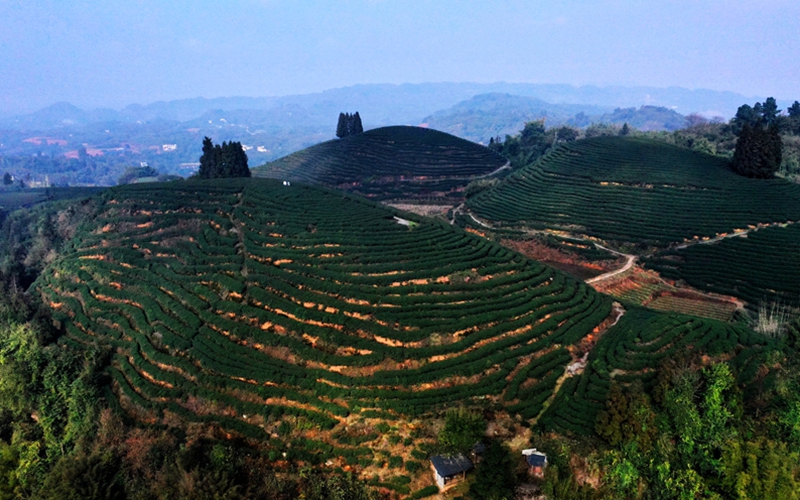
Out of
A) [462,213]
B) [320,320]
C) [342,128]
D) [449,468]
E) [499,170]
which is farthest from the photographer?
[342,128]

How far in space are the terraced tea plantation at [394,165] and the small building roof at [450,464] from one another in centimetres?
5081

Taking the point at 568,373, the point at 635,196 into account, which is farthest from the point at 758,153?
the point at 568,373

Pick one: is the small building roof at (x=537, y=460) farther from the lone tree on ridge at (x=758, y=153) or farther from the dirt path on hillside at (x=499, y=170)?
the dirt path on hillside at (x=499, y=170)

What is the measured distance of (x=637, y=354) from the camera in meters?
→ 23.3

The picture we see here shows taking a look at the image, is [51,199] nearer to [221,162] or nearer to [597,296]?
[221,162]

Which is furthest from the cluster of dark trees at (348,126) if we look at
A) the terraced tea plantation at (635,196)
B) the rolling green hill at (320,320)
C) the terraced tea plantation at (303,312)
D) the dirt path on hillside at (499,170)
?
the rolling green hill at (320,320)

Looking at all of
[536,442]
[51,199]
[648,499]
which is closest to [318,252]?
[536,442]

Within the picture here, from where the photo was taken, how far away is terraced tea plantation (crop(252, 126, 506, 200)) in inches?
2719

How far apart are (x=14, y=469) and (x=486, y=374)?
21.9 metres

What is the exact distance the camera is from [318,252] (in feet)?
96.1

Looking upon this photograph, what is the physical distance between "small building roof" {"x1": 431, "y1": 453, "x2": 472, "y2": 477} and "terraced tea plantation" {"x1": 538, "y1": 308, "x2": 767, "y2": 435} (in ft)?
14.2

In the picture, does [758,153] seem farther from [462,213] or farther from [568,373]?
[568,373]

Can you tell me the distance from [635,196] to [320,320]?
4147cm

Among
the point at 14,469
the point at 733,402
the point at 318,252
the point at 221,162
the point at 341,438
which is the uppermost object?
the point at 221,162
